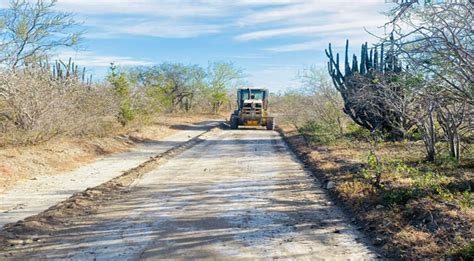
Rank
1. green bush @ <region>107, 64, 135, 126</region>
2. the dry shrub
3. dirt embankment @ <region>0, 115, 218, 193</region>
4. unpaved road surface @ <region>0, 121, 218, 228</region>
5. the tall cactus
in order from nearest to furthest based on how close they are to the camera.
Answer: unpaved road surface @ <region>0, 121, 218, 228</region>, dirt embankment @ <region>0, 115, 218, 193</region>, the dry shrub, the tall cactus, green bush @ <region>107, 64, 135, 126</region>

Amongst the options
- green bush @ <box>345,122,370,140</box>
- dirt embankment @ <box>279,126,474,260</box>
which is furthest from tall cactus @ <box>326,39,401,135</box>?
dirt embankment @ <box>279,126,474,260</box>

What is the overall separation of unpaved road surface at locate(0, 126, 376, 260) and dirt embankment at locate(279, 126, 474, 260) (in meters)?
0.31

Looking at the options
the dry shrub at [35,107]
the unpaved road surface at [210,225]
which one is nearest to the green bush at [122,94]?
the dry shrub at [35,107]

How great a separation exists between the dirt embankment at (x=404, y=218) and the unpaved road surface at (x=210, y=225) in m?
0.31

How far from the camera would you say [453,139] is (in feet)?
43.1

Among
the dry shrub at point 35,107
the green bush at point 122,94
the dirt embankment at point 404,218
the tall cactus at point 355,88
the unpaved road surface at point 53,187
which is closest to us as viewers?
the dirt embankment at point 404,218

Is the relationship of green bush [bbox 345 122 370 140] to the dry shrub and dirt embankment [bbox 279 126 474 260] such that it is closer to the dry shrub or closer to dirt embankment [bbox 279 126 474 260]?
dirt embankment [bbox 279 126 474 260]

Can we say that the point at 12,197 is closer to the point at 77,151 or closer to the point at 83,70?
the point at 77,151

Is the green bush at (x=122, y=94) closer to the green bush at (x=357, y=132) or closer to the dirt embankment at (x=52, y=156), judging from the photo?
the dirt embankment at (x=52, y=156)

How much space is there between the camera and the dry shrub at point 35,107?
15672mm

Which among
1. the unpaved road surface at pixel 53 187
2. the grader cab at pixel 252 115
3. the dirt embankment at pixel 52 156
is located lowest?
the unpaved road surface at pixel 53 187

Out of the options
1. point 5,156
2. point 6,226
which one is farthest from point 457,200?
point 5,156

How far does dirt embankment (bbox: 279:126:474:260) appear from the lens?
241 inches

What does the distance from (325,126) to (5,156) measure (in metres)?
16.4
